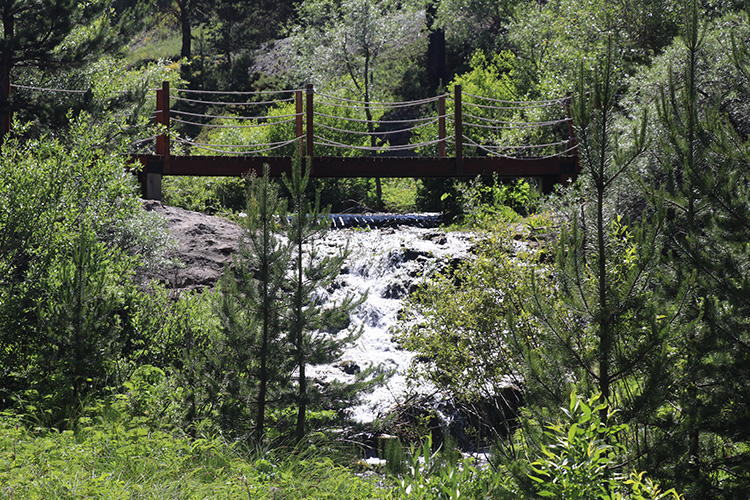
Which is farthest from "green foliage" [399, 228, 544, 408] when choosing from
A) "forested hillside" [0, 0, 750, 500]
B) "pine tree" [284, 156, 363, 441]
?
"pine tree" [284, 156, 363, 441]

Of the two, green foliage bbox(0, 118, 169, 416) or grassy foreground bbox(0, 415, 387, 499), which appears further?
green foliage bbox(0, 118, 169, 416)

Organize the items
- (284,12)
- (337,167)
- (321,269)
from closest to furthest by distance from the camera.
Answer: (321,269) → (337,167) → (284,12)

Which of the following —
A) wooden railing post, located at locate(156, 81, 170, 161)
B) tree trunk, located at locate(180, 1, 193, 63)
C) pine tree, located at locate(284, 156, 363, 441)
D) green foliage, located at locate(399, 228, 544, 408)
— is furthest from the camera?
tree trunk, located at locate(180, 1, 193, 63)

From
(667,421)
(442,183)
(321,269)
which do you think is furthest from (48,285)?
(442,183)

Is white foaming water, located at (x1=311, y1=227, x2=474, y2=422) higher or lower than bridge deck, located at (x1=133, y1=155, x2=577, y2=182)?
lower

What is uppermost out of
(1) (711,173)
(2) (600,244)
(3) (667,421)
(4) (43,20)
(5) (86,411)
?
(4) (43,20)

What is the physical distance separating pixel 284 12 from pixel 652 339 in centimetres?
3281

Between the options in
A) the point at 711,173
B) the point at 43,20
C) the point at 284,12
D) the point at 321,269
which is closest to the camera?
the point at 711,173

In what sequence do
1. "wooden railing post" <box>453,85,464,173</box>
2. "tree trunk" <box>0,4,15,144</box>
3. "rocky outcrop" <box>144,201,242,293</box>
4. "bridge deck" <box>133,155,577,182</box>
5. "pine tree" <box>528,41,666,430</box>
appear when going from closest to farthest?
"pine tree" <box>528,41,666,430</box>
"rocky outcrop" <box>144,201,242,293</box>
"tree trunk" <box>0,4,15,144</box>
"bridge deck" <box>133,155,577,182</box>
"wooden railing post" <box>453,85,464,173</box>

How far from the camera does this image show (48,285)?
6.50m

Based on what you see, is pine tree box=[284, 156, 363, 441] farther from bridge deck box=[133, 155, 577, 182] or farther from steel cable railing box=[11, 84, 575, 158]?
bridge deck box=[133, 155, 577, 182]

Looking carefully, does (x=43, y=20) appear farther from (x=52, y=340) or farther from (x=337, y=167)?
(x=52, y=340)

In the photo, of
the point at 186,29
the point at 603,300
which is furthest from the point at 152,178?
the point at 186,29

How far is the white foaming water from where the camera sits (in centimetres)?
887
